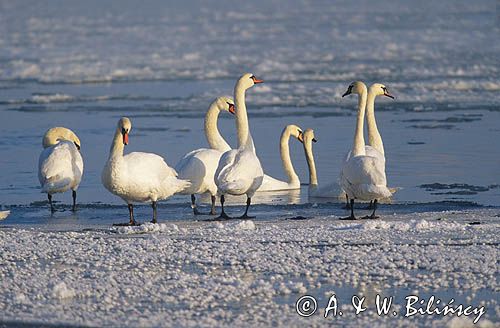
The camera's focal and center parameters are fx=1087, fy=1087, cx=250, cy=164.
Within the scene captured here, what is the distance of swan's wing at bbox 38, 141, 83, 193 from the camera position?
36.9 feet

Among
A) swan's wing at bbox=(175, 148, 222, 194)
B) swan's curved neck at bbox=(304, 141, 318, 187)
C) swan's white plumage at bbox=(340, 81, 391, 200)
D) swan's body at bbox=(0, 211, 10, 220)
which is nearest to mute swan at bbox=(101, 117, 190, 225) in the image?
swan's wing at bbox=(175, 148, 222, 194)

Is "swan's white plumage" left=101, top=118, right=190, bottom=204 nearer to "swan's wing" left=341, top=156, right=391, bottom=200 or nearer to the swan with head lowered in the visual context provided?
"swan's wing" left=341, top=156, right=391, bottom=200

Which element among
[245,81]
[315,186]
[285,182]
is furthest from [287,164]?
[245,81]

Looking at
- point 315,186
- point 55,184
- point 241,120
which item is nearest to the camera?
point 55,184

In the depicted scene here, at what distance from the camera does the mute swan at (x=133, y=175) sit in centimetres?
1009

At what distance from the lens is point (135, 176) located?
10188 millimetres

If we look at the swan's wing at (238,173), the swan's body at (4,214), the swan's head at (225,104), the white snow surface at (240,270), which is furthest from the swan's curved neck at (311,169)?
the swan's body at (4,214)

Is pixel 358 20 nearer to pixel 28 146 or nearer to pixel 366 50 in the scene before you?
pixel 366 50

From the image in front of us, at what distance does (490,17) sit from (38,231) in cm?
4297

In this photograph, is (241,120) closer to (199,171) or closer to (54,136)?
(199,171)

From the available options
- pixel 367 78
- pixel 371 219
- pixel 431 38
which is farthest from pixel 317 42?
pixel 371 219

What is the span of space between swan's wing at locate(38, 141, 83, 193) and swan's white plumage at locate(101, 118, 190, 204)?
1184 millimetres

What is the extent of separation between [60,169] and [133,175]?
144cm

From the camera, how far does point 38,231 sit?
973cm
